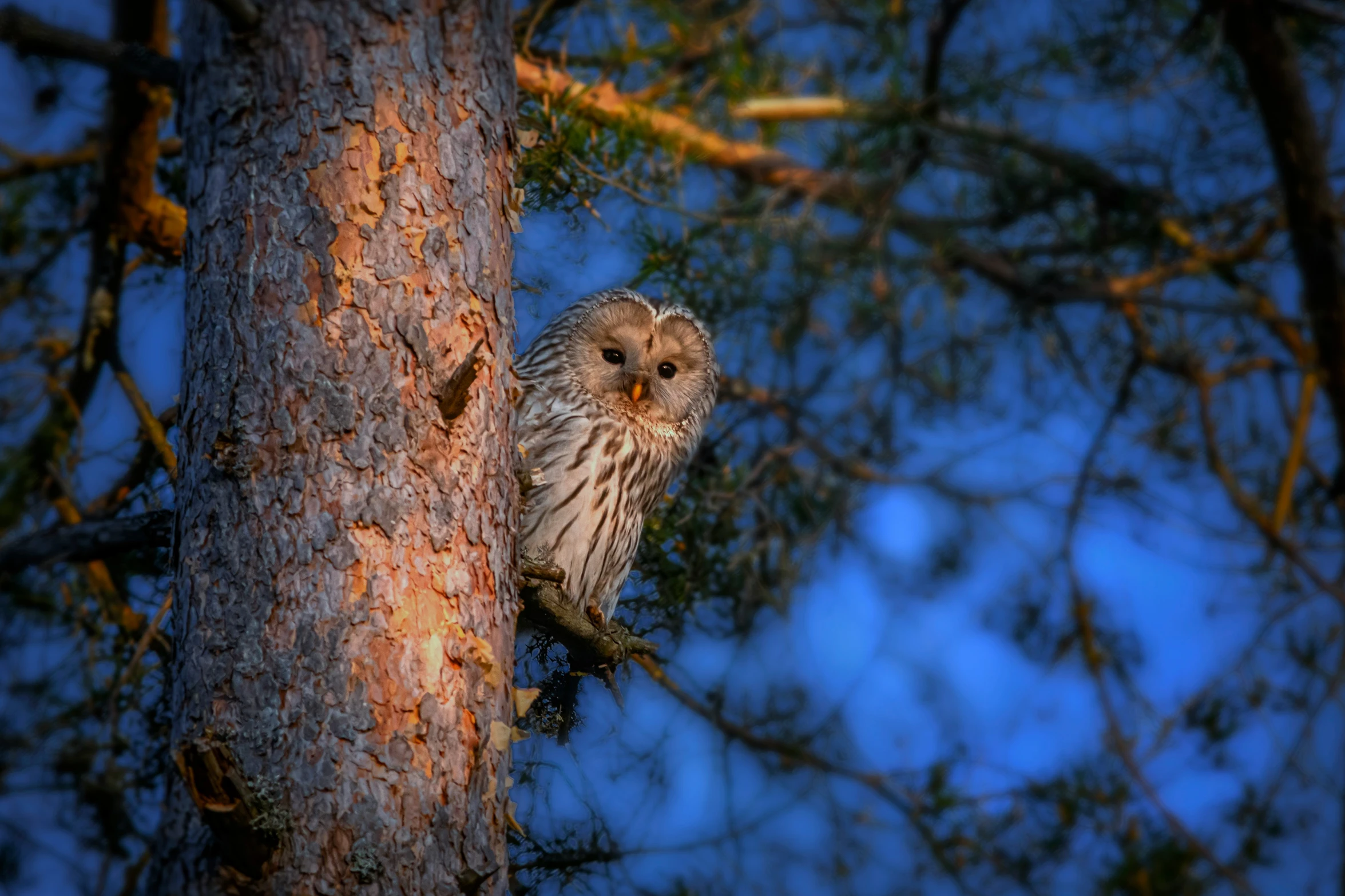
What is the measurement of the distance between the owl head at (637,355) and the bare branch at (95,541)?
3.63 feet

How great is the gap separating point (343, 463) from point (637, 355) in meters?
1.36

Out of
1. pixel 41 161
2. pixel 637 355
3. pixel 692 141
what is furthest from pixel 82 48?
pixel 692 141

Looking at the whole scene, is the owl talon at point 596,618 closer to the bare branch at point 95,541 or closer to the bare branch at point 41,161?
the bare branch at point 95,541

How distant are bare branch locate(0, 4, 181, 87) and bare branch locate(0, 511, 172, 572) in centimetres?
75

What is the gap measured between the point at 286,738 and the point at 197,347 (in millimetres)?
579

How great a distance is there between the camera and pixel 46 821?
2836 millimetres

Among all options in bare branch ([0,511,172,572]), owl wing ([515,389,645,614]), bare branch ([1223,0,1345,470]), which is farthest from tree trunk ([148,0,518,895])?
bare branch ([1223,0,1345,470])

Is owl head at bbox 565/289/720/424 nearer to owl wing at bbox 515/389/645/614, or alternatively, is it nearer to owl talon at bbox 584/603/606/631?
owl wing at bbox 515/389/645/614

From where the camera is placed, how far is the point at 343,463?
1.54 meters

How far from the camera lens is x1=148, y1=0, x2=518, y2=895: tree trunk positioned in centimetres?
140

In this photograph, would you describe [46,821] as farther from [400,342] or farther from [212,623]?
[400,342]

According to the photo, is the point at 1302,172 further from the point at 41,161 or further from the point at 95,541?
the point at 41,161

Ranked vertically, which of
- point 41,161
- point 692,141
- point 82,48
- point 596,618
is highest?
point 692,141

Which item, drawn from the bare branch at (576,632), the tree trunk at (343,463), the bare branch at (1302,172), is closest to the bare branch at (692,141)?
the tree trunk at (343,463)
